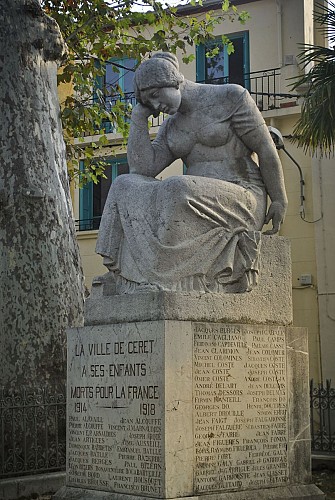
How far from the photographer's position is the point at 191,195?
6.69 meters

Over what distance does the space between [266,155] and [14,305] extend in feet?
15.7

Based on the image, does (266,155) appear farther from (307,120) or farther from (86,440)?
(307,120)

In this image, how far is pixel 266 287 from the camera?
23.1 feet

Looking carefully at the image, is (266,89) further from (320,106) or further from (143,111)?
(143,111)

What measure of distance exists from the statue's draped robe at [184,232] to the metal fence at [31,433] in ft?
12.0

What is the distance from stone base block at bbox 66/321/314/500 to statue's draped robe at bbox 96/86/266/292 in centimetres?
37

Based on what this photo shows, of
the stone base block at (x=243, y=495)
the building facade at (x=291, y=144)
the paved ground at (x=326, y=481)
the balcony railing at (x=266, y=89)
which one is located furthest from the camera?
the balcony railing at (x=266, y=89)

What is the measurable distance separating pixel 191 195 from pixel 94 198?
51.5ft

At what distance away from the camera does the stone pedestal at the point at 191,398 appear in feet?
20.7

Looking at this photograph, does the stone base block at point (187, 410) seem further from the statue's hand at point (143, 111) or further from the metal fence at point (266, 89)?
the metal fence at point (266, 89)

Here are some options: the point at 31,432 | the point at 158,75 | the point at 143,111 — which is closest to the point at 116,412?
the point at 143,111

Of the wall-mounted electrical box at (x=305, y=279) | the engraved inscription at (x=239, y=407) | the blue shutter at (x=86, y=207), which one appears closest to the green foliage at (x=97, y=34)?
the wall-mounted electrical box at (x=305, y=279)

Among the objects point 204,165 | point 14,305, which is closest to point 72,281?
point 14,305

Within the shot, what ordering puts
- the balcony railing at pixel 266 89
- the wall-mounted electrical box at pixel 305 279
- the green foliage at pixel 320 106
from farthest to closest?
the balcony railing at pixel 266 89 < the wall-mounted electrical box at pixel 305 279 < the green foliage at pixel 320 106
